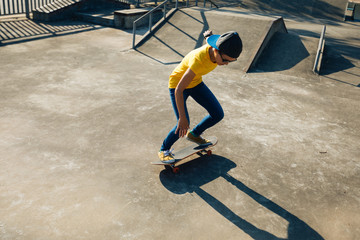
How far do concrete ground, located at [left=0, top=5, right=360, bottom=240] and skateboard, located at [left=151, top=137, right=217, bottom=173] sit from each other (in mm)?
147

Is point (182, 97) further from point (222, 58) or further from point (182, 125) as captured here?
point (222, 58)

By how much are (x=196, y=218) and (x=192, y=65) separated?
5.70 feet

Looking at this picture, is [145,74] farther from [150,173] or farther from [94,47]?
[150,173]

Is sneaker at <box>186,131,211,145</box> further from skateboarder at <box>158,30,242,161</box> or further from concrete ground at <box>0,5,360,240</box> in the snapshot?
skateboarder at <box>158,30,242,161</box>

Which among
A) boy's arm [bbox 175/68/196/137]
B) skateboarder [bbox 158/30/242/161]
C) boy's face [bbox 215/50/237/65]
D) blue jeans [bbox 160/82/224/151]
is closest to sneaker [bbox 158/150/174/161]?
skateboarder [bbox 158/30/242/161]

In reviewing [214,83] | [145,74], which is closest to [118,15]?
[145,74]

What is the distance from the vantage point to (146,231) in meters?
3.50

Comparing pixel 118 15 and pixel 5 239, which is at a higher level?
pixel 118 15

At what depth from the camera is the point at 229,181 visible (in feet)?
14.7

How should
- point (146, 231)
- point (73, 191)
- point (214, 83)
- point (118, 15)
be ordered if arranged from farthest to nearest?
1. point (118, 15)
2. point (214, 83)
3. point (73, 191)
4. point (146, 231)

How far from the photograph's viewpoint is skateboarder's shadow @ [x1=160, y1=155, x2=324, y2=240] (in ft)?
11.9

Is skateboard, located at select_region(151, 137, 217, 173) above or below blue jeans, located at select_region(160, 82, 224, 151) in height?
below

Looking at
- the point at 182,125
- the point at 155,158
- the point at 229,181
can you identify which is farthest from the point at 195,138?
the point at 182,125

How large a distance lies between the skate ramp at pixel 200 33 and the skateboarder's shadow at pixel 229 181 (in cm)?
496
